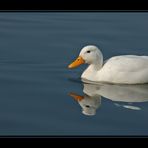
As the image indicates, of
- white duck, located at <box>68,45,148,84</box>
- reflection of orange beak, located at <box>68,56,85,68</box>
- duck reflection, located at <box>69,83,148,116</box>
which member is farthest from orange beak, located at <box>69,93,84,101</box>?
reflection of orange beak, located at <box>68,56,85,68</box>

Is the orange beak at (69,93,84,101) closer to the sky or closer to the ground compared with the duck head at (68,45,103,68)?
closer to the ground

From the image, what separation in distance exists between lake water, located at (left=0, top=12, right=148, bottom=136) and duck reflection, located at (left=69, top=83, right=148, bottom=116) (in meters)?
0.02

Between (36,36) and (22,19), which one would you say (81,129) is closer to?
(36,36)

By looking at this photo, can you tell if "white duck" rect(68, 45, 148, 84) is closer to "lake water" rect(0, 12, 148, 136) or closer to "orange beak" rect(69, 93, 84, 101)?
"lake water" rect(0, 12, 148, 136)

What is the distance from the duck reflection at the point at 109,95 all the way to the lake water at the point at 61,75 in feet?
0.06

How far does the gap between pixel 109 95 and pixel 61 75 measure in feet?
5.40

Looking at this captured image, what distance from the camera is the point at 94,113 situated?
1255 cm

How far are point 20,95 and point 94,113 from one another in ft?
5.62

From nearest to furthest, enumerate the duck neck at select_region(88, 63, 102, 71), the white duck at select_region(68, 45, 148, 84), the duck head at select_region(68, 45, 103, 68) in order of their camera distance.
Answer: the white duck at select_region(68, 45, 148, 84), the duck head at select_region(68, 45, 103, 68), the duck neck at select_region(88, 63, 102, 71)

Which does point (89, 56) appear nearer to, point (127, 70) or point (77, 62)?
point (77, 62)

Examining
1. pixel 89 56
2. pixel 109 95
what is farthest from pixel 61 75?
pixel 109 95

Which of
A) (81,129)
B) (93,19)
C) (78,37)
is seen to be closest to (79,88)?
(81,129)

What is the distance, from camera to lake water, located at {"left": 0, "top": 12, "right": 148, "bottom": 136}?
11852mm

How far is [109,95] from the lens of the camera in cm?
1364
